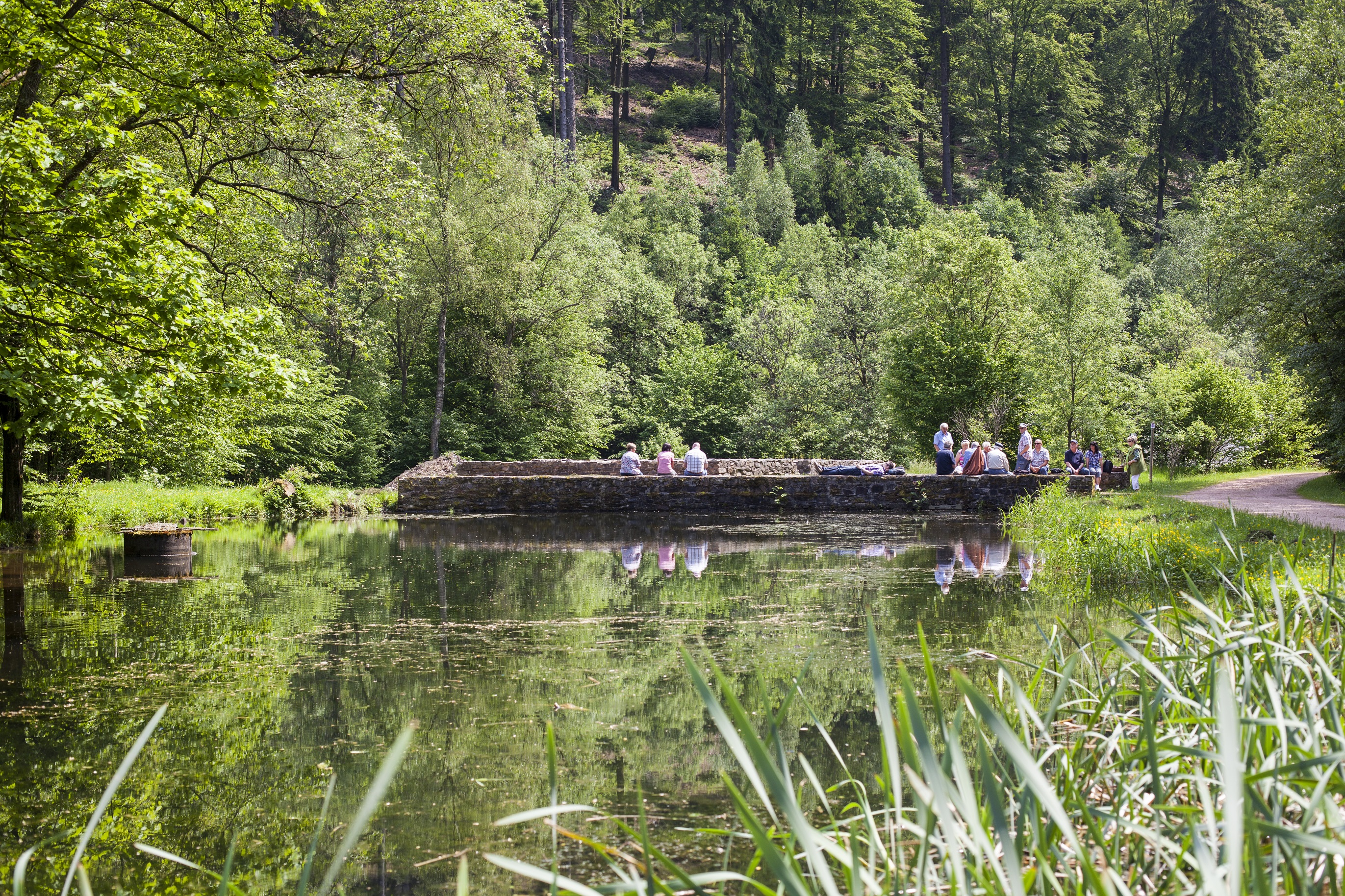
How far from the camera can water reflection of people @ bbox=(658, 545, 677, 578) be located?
39.0 feet

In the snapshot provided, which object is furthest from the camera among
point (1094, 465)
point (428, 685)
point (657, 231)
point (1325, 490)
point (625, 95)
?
point (625, 95)

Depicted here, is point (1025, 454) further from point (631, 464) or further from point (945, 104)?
point (945, 104)

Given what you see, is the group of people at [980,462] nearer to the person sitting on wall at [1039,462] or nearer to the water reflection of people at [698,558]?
the person sitting on wall at [1039,462]

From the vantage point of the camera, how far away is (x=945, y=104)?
6644cm

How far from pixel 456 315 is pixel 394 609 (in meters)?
26.8

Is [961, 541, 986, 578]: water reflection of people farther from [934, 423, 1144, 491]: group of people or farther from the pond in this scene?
[934, 423, 1144, 491]: group of people

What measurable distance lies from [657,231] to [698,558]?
1437 inches

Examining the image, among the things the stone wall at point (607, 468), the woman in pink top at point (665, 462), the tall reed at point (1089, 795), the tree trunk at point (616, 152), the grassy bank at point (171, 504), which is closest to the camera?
the tall reed at point (1089, 795)

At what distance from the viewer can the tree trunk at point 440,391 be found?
32.6m

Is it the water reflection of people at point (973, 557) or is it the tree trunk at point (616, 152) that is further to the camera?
the tree trunk at point (616, 152)

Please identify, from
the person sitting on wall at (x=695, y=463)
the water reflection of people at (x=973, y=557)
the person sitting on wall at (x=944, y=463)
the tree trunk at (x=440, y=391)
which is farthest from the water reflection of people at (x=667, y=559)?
the tree trunk at (x=440, y=391)

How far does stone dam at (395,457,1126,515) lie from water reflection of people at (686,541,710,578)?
6353 mm

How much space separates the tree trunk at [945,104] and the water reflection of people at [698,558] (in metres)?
52.2

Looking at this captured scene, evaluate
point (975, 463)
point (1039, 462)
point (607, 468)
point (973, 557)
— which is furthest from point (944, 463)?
point (973, 557)
